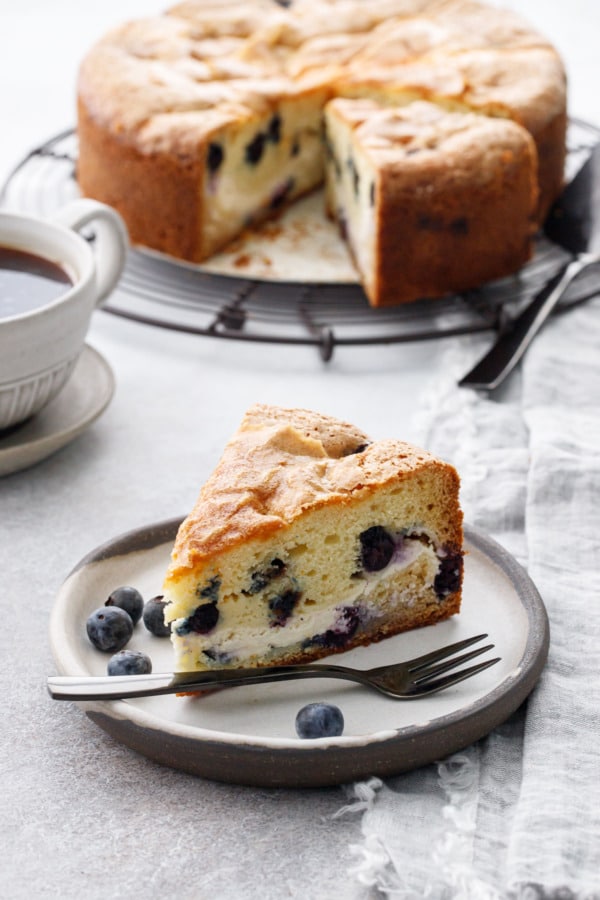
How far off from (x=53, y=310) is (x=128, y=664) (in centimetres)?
105

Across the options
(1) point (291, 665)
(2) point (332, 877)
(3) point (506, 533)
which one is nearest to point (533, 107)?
(3) point (506, 533)

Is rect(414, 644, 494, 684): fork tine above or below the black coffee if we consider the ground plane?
below

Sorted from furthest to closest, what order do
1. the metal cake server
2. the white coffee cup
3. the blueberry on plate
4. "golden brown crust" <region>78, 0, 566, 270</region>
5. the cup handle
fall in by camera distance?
"golden brown crust" <region>78, 0, 566, 270</region>
the metal cake server
the cup handle
the white coffee cup
the blueberry on plate

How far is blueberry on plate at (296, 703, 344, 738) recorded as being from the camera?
201 cm

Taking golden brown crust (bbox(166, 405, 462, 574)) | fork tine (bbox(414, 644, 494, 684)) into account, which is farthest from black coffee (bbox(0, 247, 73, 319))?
fork tine (bbox(414, 644, 494, 684))

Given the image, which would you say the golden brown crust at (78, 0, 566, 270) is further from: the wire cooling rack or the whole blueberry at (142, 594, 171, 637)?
the whole blueberry at (142, 594, 171, 637)

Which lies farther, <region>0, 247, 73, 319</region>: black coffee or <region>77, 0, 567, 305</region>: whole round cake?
<region>77, 0, 567, 305</region>: whole round cake

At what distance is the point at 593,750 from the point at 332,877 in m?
0.55

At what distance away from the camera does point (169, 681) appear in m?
2.10

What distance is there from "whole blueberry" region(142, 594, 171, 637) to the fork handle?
0.19 m

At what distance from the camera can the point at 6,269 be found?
10.1ft

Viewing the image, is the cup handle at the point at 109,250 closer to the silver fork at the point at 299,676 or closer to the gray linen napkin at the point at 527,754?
the gray linen napkin at the point at 527,754

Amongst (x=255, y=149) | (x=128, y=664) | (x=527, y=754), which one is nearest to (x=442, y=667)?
(x=527, y=754)

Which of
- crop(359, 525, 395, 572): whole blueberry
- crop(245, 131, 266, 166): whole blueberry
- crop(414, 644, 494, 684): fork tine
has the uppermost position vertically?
crop(359, 525, 395, 572): whole blueberry
